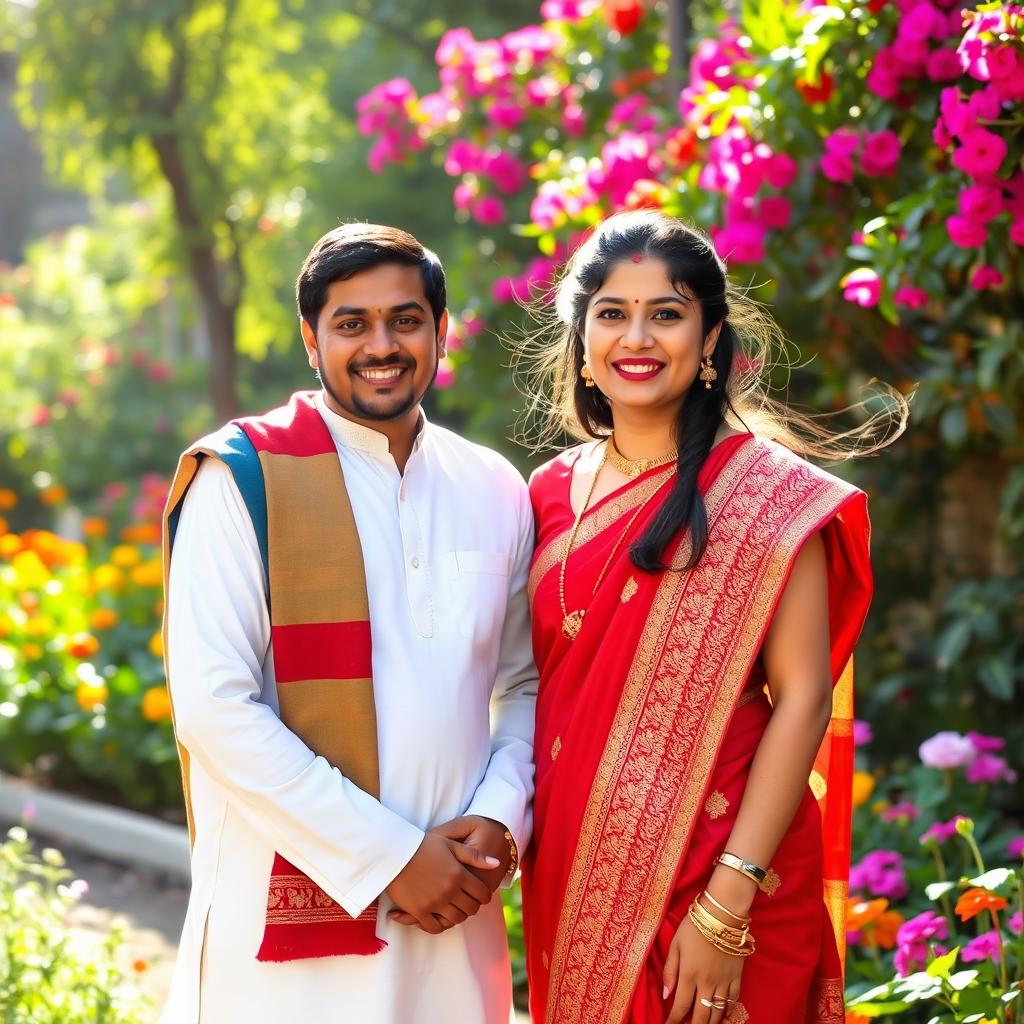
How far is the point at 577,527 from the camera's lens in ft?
8.31

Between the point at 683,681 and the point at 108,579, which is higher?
the point at 683,681

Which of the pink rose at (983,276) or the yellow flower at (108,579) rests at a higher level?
the pink rose at (983,276)

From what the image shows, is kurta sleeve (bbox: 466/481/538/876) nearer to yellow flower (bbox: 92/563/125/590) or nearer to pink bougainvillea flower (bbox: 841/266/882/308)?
pink bougainvillea flower (bbox: 841/266/882/308)

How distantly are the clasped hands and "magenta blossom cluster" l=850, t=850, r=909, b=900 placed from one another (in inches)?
55.1

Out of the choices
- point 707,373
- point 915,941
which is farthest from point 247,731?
point 915,941

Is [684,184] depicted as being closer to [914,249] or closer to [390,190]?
[914,249]

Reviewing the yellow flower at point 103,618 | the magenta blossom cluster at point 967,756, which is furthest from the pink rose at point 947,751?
the yellow flower at point 103,618

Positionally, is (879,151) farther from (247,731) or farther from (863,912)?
(247,731)

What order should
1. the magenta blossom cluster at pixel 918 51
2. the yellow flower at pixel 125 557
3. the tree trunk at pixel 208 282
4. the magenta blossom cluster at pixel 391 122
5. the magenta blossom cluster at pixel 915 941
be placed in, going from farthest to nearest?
the tree trunk at pixel 208 282 → the yellow flower at pixel 125 557 → the magenta blossom cluster at pixel 391 122 → the magenta blossom cluster at pixel 918 51 → the magenta blossom cluster at pixel 915 941

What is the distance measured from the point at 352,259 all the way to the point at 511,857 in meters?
1.05

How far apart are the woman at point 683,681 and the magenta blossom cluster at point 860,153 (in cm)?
116

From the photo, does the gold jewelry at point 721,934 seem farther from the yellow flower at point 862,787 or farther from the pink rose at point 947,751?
the yellow flower at point 862,787

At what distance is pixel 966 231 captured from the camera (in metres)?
3.03

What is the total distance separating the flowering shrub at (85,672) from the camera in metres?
5.62
